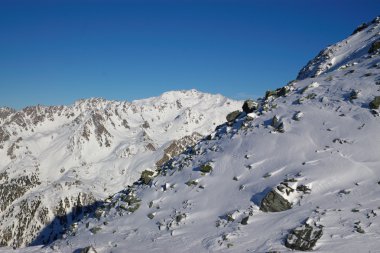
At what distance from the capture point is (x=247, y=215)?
24.6 m

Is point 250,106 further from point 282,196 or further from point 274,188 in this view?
point 282,196

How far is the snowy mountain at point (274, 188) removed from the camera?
68.4 ft

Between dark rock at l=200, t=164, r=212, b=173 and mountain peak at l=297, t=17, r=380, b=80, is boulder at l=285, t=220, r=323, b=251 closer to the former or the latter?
dark rock at l=200, t=164, r=212, b=173

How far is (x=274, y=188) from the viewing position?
82.2 feet

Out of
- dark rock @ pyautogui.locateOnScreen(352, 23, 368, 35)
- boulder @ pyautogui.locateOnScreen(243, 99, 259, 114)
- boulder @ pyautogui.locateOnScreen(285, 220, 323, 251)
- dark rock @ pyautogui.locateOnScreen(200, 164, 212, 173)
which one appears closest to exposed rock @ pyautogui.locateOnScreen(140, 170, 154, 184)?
dark rock @ pyautogui.locateOnScreen(200, 164, 212, 173)

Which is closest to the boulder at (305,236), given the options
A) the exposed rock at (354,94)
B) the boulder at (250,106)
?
the exposed rock at (354,94)

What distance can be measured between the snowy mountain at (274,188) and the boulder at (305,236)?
0.06m

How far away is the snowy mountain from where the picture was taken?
68.4 ft

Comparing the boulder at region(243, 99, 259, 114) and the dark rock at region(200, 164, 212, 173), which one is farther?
the boulder at region(243, 99, 259, 114)

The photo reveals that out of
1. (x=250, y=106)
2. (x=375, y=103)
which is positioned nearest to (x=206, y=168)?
(x=250, y=106)

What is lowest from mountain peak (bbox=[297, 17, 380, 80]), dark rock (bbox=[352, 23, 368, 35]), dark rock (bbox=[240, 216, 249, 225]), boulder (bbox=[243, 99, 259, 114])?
dark rock (bbox=[240, 216, 249, 225])

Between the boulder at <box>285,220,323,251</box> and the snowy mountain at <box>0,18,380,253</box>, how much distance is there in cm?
6

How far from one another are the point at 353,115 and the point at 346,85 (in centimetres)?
655

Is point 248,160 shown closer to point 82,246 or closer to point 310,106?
point 310,106
